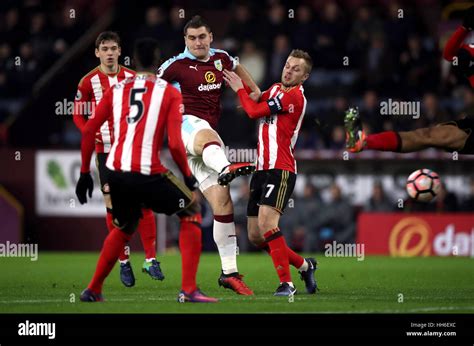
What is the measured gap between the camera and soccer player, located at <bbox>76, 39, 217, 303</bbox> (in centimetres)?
816

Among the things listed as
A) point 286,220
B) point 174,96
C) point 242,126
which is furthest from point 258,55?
point 174,96

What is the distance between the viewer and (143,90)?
8.21 m

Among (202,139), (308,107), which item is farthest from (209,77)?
(308,107)

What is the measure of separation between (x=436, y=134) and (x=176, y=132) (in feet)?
8.13

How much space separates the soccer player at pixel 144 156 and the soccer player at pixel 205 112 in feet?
4.89

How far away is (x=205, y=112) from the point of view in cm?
1017

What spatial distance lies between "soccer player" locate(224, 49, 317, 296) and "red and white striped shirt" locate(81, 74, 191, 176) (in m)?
1.50

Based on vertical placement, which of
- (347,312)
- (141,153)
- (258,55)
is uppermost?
(258,55)

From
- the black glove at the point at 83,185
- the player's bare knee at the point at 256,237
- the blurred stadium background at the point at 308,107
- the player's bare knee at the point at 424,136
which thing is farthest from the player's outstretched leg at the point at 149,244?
the blurred stadium background at the point at 308,107

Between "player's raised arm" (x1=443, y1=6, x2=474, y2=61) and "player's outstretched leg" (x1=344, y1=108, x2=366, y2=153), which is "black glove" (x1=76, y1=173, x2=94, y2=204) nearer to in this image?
"player's outstretched leg" (x1=344, y1=108, x2=366, y2=153)

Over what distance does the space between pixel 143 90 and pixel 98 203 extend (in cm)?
970

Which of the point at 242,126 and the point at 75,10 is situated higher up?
the point at 75,10

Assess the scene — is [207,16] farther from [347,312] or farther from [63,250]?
[347,312]

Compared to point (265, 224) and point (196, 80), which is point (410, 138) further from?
point (196, 80)
